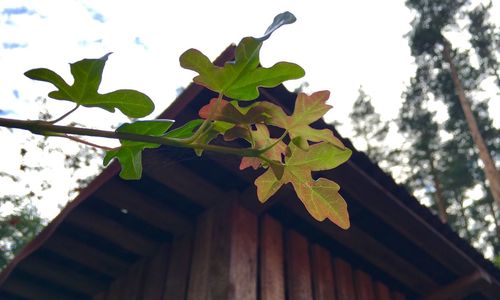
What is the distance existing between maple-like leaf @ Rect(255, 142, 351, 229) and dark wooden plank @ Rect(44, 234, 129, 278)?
3.36 metres

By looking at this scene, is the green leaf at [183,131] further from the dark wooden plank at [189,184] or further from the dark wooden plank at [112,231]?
the dark wooden plank at [112,231]

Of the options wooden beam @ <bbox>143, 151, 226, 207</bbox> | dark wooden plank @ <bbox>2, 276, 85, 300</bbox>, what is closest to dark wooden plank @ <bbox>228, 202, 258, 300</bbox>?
wooden beam @ <bbox>143, 151, 226, 207</bbox>

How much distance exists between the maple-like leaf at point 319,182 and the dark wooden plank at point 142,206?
2.67 m

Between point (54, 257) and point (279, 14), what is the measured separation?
12.3 ft

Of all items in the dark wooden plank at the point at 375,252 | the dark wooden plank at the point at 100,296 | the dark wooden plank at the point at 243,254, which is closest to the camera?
the dark wooden plank at the point at 243,254

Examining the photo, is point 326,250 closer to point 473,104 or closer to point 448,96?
point 448,96

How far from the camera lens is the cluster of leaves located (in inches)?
18.3

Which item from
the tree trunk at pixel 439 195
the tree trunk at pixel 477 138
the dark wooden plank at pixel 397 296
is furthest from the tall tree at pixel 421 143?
the dark wooden plank at pixel 397 296

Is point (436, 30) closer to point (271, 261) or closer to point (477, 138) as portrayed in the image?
point (477, 138)

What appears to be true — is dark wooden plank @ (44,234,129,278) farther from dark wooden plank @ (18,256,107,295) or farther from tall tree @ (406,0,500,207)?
tall tree @ (406,0,500,207)

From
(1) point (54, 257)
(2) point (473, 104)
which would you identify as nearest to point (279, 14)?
(1) point (54, 257)

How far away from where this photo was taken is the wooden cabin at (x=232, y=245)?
2.93 meters

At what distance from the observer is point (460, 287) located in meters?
3.92

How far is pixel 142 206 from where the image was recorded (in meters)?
3.25
